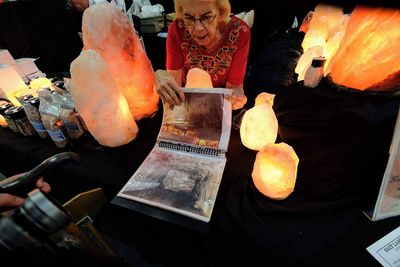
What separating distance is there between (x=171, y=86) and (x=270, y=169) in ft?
1.28

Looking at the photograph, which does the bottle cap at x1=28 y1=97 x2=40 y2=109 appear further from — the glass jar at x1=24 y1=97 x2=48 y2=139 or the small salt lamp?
the small salt lamp

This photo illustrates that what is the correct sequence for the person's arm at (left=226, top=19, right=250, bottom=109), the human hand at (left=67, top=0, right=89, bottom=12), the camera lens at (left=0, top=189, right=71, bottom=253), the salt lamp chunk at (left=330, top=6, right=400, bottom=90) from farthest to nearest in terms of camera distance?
the human hand at (left=67, top=0, right=89, bottom=12), the person's arm at (left=226, top=19, right=250, bottom=109), the salt lamp chunk at (left=330, top=6, right=400, bottom=90), the camera lens at (left=0, top=189, right=71, bottom=253)

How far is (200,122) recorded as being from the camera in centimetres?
74

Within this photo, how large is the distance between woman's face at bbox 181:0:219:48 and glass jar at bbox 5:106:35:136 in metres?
0.73

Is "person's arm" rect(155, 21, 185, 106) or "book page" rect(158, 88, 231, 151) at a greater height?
"person's arm" rect(155, 21, 185, 106)

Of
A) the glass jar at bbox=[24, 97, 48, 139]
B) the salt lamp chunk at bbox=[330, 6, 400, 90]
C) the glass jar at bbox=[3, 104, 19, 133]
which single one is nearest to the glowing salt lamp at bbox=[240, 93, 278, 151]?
the salt lamp chunk at bbox=[330, 6, 400, 90]

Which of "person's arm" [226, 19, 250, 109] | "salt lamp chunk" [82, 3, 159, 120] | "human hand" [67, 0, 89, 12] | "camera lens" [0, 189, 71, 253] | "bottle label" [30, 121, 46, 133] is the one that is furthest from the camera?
"human hand" [67, 0, 89, 12]

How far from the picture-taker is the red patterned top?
102 centimetres

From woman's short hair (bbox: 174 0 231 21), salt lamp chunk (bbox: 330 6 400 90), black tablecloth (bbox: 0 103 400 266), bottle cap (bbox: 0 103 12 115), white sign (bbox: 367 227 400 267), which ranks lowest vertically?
black tablecloth (bbox: 0 103 400 266)

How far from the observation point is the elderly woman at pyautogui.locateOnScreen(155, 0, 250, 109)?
835 millimetres

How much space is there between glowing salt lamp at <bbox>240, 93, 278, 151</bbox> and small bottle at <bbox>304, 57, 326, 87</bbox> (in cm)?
12

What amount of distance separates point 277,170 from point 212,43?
0.78 meters

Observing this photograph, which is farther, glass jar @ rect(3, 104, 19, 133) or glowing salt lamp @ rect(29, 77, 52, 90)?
glowing salt lamp @ rect(29, 77, 52, 90)

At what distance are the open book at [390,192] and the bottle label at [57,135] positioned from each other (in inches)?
36.6
